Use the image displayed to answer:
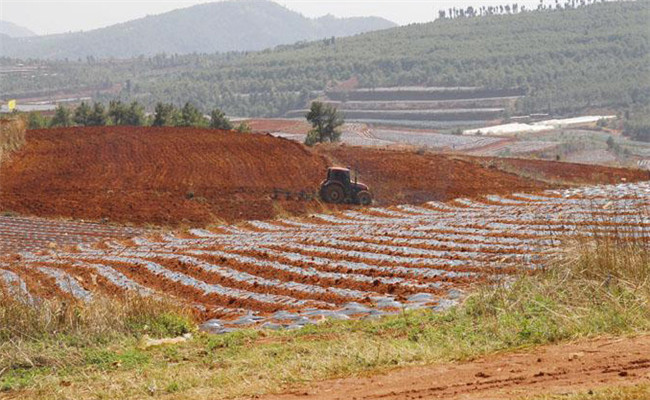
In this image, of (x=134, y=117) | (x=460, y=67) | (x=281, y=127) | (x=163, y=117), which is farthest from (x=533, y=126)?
(x=163, y=117)

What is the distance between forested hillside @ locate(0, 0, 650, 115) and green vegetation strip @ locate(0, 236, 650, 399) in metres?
105

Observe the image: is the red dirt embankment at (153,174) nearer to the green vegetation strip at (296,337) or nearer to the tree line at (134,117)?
the tree line at (134,117)

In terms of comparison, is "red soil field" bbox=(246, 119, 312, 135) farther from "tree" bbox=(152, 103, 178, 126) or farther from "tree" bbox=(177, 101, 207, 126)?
"tree" bbox=(152, 103, 178, 126)

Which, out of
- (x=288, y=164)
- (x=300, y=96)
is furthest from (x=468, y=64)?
(x=288, y=164)

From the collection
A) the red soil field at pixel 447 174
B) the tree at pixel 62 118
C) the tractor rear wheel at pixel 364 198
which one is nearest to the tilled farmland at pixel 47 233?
the tractor rear wheel at pixel 364 198

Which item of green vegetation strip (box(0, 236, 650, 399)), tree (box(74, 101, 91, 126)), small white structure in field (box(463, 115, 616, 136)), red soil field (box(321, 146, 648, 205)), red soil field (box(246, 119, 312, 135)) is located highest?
green vegetation strip (box(0, 236, 650, 399))

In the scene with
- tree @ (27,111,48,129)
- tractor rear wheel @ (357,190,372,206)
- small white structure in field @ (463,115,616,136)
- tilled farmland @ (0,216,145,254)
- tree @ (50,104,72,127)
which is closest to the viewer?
tilled farmland @ (0,216,145,254)

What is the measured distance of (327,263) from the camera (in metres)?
16.8

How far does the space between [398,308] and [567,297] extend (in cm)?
263

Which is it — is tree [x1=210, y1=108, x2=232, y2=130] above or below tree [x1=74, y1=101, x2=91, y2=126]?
below

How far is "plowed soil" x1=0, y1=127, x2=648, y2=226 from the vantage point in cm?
3344

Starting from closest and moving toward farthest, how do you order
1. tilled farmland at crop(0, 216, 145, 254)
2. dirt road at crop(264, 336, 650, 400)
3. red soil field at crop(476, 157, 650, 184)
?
dirt road at crop(264, 336, 650, 400) < tilled farmland at crop(0, 216, 145, 254) < red soil field at crop(476, 157, 650, 184)

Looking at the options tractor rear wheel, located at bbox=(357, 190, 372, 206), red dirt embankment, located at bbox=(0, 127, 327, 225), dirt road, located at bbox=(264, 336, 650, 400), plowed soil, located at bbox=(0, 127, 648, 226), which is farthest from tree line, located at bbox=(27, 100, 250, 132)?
dirt road, located at bbox=(264, 336, 650, 400)

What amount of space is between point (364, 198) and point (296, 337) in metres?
22.6
